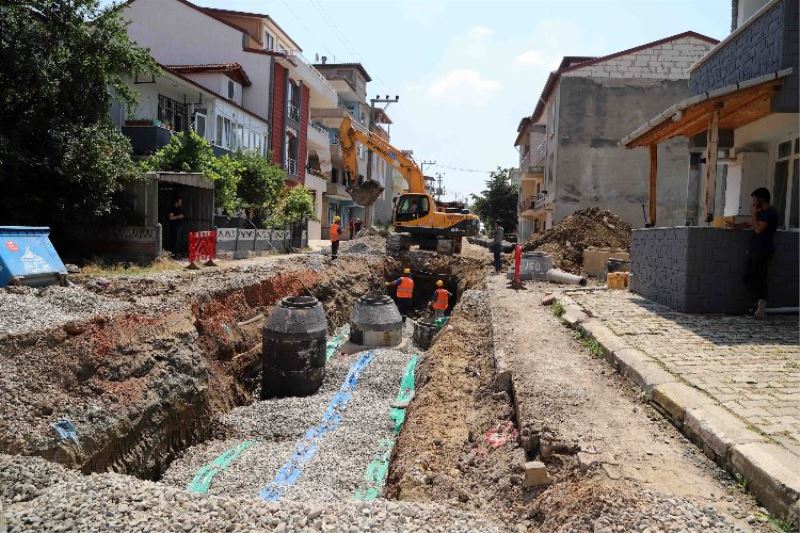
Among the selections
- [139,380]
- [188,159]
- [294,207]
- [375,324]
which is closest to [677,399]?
[139,380]

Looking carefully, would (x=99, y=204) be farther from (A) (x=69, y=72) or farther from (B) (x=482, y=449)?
(B) (x=482, y=449)

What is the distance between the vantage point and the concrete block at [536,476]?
Answer: 4148 millimetres

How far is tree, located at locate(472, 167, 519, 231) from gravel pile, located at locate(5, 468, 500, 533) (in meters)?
47.9

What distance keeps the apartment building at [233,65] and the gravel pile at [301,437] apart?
1580 centimetres

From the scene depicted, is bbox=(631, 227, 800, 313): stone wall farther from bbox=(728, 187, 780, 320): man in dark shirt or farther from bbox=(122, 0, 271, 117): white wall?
bbox=(122, 0, 271, 117): white wall

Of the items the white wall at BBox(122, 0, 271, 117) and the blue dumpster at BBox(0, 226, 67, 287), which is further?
the white wall at BBox(122, 0, 271, 117)

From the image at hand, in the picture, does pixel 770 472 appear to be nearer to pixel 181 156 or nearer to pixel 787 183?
pixel 787 183

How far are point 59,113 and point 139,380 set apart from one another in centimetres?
882

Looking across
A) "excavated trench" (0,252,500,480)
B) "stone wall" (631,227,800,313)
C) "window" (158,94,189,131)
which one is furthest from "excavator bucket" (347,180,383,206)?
"stone wall" (631,227,800,313)

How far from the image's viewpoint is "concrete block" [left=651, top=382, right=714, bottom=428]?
4.54 metres

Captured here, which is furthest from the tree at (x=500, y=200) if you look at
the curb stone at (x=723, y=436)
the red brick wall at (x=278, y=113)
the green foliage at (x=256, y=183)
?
the curb stone at (x=723, y=436)

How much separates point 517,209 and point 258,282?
130 ft

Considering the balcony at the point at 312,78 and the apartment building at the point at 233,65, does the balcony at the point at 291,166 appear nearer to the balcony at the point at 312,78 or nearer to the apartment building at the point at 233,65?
the apartment building at the point at 233,65

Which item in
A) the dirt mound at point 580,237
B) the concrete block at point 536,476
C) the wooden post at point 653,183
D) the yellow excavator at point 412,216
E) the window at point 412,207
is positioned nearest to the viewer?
the concrete block at point 536,476
